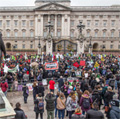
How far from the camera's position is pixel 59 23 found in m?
66.7

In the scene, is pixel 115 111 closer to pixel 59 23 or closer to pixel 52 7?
pixel 52 7

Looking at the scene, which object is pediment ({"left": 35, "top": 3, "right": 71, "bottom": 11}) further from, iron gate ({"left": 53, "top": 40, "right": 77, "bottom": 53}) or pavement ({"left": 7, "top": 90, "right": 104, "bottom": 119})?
pavement ({"left": 7, "top": 90, "right": 104, "bottom": 119})

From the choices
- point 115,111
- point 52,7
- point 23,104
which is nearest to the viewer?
point 115,111

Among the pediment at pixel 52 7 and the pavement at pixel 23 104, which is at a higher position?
the pediment at pixel 52 7

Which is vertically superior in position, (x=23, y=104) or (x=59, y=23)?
(x=59, y=23)

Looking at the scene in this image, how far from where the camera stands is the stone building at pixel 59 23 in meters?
65.5

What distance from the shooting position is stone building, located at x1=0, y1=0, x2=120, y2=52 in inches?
2579

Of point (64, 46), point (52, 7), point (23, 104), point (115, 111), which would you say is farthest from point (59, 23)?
point (115, 111)

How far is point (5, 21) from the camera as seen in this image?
68438mm

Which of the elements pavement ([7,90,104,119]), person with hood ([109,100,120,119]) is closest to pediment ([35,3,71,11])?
pavement ([7,90,104,119])

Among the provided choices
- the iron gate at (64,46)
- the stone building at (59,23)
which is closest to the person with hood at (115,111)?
the iron gate at (64,46)

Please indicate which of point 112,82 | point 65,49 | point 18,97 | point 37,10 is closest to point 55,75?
point 18,97

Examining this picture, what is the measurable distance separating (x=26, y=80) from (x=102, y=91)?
710 centimetres

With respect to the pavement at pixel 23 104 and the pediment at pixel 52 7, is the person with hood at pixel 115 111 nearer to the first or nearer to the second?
the pavement at pixel 23 104
